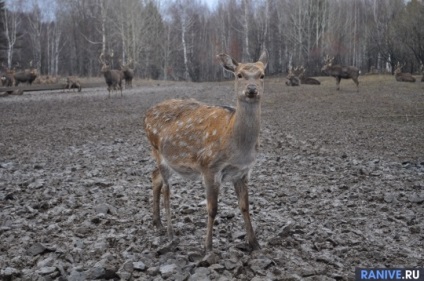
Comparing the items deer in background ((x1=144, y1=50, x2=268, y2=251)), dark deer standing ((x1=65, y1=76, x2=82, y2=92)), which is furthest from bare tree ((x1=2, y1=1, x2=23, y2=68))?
deer in background ((x1=144, y1=50, x2=268, y2=251))

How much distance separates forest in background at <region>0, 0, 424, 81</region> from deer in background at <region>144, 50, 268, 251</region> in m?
41.5

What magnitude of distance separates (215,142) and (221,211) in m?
1.68

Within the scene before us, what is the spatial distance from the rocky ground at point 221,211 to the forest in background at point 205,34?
36111 millimetres

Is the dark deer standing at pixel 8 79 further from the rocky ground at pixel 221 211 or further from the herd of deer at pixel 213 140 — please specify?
the herd of deer at pixel 213 140

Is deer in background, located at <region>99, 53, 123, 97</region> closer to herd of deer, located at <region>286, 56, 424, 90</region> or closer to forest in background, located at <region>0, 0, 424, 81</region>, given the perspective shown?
herd of deer, located at <region>286, 56, 424, 90</region>

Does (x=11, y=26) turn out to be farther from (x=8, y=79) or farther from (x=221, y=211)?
(x=221, y=211)

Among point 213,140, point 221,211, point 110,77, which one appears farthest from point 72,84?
point 213,140

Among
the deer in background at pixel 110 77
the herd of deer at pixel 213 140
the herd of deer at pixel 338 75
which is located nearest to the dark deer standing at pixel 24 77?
the deer in background at pixel 110 77

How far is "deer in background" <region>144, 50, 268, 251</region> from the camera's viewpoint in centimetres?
491

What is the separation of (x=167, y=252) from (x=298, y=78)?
32.2m

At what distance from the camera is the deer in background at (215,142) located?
4.91 m

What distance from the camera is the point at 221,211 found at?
6.44 meters

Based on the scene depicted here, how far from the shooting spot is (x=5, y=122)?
16.4m

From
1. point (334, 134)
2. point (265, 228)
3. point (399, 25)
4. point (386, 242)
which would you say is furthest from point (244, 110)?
point (399, 25)
